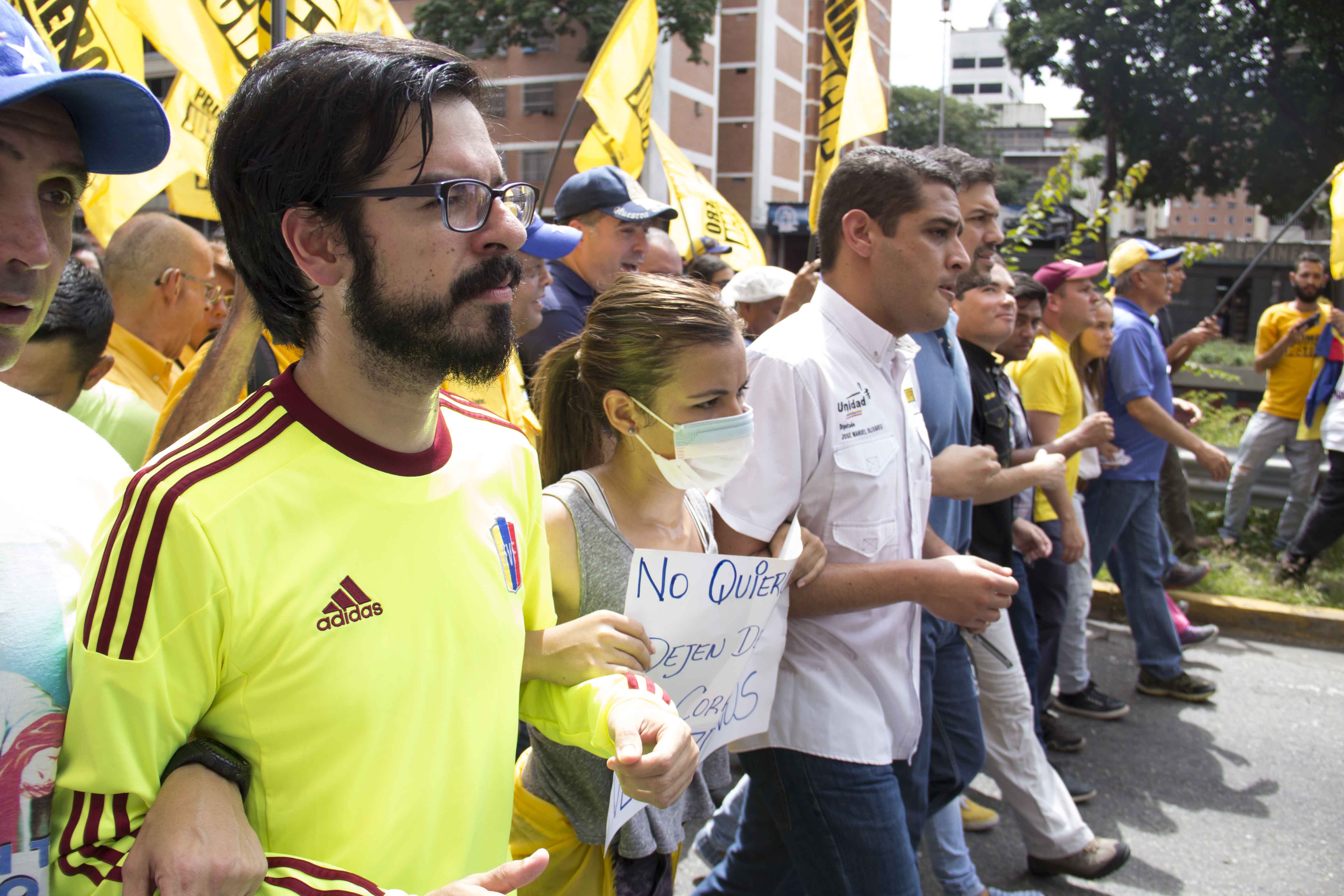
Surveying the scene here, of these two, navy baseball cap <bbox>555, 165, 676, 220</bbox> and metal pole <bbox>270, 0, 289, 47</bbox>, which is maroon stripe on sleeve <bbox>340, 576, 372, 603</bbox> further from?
navy baseball cap <bbox>555, 165, 676, 220</bbox>

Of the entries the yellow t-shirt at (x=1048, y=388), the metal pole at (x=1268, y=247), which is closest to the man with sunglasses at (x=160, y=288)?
the yellow t-shirt at (x=1048, y=388)

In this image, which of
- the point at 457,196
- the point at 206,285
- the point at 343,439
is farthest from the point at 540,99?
the point at 343,439

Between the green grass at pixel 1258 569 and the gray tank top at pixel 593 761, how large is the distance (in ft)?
Result: 17.9

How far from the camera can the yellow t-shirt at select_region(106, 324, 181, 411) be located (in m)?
3.35

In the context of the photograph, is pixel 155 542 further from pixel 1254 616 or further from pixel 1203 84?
pixel 1203 84

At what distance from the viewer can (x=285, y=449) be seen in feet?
4.21

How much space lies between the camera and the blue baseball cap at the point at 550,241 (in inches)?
119

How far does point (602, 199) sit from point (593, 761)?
8.90ft

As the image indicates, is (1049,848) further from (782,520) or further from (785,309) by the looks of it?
(785,309)

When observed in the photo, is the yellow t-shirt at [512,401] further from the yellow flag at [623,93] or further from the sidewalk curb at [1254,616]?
the sidewalk curb at [1254,616]

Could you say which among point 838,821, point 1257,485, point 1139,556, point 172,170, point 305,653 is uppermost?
point 172,170

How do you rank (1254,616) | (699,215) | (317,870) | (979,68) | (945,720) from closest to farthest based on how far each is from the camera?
(317,870), (945,720), (1254,616), (699,215), (979,68)

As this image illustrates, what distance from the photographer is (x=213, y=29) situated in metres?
3.92

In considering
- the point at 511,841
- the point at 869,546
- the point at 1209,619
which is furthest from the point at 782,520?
the point at 1209,619
